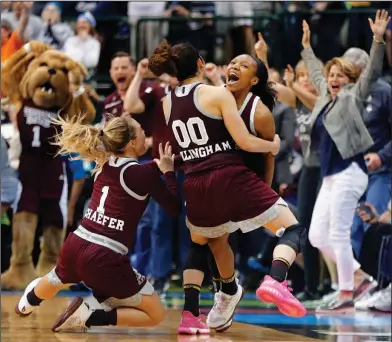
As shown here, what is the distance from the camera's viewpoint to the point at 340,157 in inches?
329

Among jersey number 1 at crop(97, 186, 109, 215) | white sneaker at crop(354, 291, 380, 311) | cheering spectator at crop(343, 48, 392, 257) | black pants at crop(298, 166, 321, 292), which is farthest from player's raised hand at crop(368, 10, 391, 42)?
jersey number 1 at crop(97, 186, 109, 215)

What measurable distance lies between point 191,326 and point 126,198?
0.90m

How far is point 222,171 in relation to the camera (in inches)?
241

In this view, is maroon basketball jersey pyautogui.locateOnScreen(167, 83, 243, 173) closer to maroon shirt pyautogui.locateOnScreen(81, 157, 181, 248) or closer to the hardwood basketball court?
maroon shirt pyautogui.locateOnScreen(81, 157, 181, 248)

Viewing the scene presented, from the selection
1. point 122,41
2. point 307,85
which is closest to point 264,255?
point 307,85

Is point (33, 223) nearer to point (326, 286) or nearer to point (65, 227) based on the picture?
point (65, 227)

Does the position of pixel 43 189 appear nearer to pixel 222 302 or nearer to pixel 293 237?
pixel 222 302

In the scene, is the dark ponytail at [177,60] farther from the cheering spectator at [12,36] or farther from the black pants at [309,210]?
the cheering spectator at [12,36]

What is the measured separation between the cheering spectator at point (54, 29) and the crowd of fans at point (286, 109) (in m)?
0.01

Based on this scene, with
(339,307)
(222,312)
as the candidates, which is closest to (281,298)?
(222,312)

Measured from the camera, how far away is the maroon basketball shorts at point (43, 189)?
975cm

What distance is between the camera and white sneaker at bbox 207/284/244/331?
257 inches

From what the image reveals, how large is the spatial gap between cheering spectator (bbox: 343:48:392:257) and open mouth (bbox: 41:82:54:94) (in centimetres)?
282

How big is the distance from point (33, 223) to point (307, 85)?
2944 millimetres
